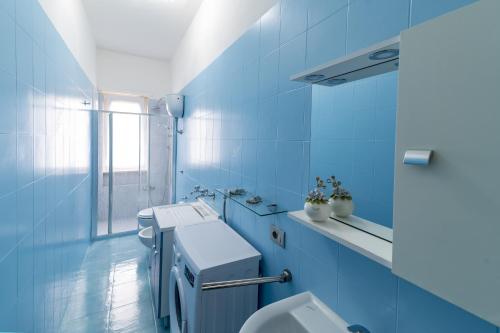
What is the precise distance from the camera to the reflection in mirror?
733mm

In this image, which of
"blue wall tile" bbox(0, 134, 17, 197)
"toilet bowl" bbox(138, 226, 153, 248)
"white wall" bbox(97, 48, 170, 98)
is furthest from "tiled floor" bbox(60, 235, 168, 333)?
"white wall" bbox(97, 48, 170, 98)

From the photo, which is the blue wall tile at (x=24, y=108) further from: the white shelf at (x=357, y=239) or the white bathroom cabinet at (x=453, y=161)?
the white bathroom cabinet at (x=453, y=161)

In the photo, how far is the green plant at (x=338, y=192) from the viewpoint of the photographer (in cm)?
84

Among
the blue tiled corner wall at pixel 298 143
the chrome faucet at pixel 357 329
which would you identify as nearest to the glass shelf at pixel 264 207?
the blue tiled corner wall at pixel 298 143

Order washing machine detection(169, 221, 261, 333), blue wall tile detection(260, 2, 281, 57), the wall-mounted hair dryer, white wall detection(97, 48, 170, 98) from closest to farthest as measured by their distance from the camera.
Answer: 1. washing machine detection(169, 221, 261, 333)
2. blue wall tile detection(260, 2, 281, 57)
3. the wall-mounted hair dryer
4. white wall detection(97, 48, 170, 98)

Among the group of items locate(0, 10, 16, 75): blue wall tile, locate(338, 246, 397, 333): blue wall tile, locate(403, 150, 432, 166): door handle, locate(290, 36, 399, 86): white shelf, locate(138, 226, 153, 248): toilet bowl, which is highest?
locate(0, 10, 16, 75): blue wall tile

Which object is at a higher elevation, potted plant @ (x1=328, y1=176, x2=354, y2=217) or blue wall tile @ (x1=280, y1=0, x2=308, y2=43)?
blue wall tile @ (x1=280, y1=0, x2=308, y2=43)

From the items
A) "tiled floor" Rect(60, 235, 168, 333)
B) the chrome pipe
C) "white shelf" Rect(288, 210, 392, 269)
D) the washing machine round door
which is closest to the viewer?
"white shelf" Rect(288, 210, 392, 269)

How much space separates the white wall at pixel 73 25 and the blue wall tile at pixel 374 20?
1.57 meters

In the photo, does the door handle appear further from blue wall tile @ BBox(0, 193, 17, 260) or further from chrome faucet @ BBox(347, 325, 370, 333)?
blue wall tile @ BBox(0, 193, 17, 260)

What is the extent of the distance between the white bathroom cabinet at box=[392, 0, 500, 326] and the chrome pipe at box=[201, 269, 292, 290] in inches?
26.2

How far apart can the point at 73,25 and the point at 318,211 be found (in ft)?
8.57

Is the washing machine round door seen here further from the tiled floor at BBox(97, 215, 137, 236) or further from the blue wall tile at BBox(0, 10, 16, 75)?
the tiled floor at BBox(97, 215, 137, 236)

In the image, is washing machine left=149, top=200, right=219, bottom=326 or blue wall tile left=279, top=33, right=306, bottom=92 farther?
washing machine left=149, top=200, right=219, bottom=326
